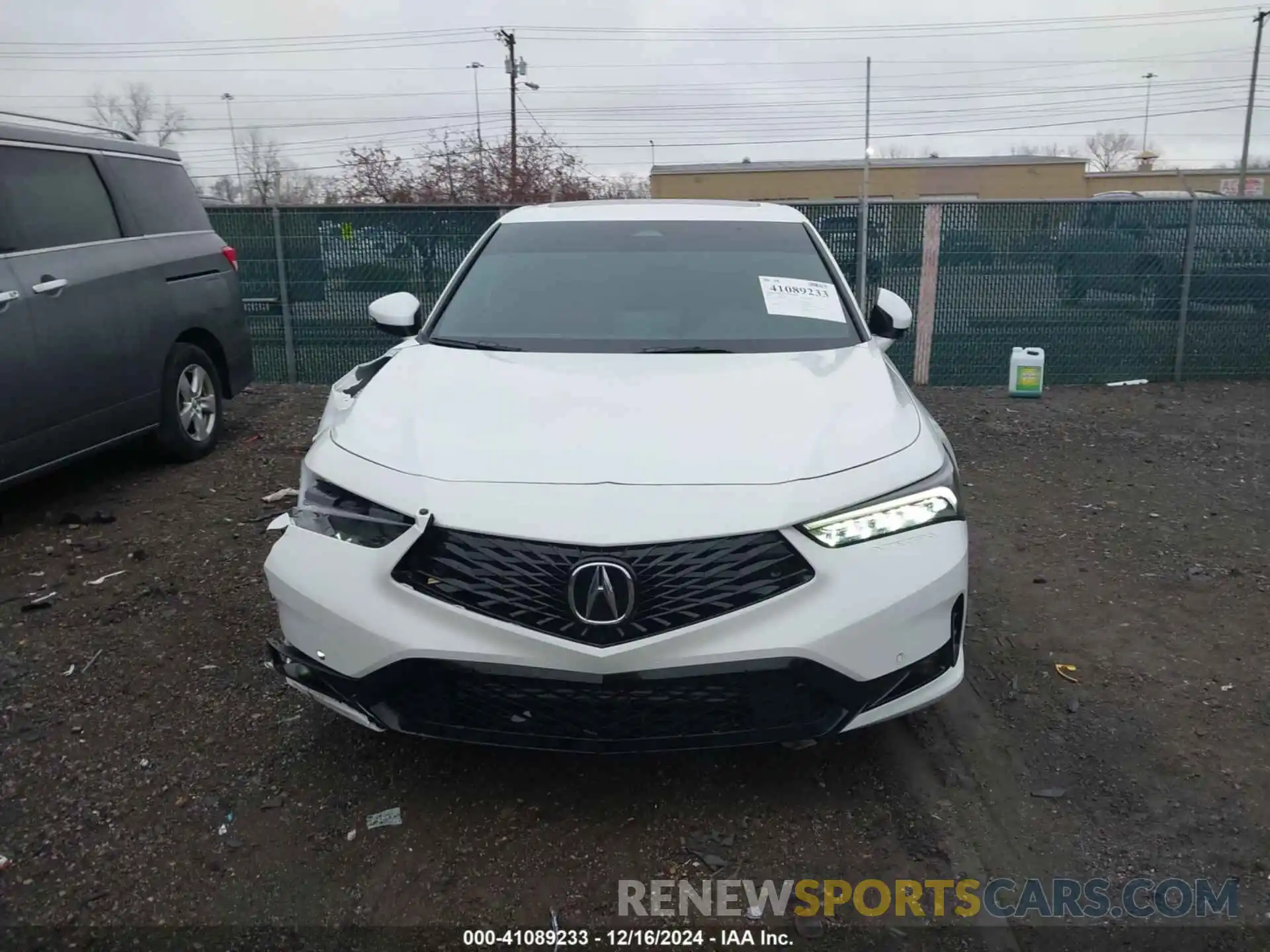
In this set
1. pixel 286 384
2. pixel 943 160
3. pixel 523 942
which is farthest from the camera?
pixel 943 160

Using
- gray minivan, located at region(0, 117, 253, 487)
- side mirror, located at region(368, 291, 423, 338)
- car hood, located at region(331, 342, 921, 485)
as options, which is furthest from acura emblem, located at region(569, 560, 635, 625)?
gray minivan, located at region(0, 117, 253, 487)

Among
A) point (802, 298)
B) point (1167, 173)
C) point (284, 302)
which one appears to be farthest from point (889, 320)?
point (1167, 173)

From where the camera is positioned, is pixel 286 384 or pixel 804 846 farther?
pixel 286 384

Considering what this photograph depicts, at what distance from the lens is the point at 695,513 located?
8.05ft

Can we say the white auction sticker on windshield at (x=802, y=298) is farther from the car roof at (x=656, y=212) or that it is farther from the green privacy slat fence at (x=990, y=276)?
the green privacy slat fence at (x=990, y=276)

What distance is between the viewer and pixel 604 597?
238 centimetres

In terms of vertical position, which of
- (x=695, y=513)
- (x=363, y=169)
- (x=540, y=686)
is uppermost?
(x=363, y=169)

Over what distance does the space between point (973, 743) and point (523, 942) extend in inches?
62.4

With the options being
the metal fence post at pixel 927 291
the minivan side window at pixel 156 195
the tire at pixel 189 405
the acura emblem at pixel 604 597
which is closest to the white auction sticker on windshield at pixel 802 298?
the acura emblem at pixel 604 597

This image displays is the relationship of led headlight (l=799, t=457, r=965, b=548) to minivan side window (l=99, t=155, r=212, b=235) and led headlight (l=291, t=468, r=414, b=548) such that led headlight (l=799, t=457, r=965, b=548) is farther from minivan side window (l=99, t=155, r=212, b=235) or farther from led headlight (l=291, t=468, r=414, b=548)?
minivan side window (l=99, t=155, r=212, b=235)

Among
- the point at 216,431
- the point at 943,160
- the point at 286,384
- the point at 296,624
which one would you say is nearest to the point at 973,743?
the point at 296,624

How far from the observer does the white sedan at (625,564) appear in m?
2.41

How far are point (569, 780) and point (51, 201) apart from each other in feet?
14.0

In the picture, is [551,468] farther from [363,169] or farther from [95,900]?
[363,169]
